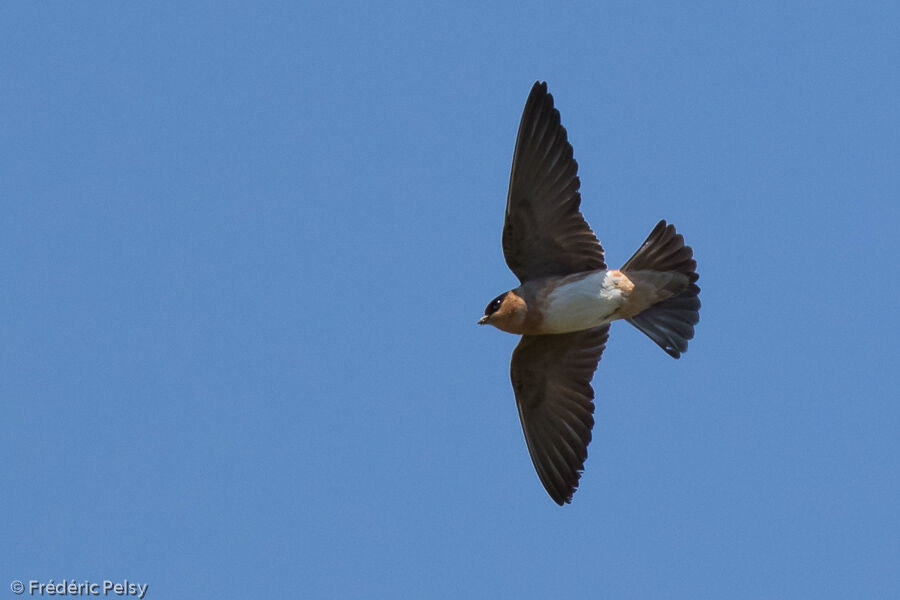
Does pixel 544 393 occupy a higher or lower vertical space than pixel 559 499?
higher

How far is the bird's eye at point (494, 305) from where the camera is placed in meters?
10.8

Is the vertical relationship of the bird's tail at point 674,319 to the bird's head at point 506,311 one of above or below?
below

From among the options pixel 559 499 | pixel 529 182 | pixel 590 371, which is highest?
pixel 529 182

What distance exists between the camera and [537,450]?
11586 mm

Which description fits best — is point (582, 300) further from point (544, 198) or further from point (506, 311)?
point (544, 198)

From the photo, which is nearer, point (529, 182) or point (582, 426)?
point (529, 182)

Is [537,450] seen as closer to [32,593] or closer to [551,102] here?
[551,102]

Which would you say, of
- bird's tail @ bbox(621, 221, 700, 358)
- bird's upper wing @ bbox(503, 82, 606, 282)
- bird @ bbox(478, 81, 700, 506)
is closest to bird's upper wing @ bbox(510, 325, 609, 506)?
bird @ bbox(478, 81, 700, 506)

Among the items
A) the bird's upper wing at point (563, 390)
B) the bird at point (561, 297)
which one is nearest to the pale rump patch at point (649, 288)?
the bird at point (561, 297)

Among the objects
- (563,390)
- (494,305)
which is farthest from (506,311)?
(563,390)

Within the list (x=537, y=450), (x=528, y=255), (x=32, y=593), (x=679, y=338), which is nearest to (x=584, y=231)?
(x=528, y=255)

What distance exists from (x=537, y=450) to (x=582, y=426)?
0.41 m

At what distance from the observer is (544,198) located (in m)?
10.6

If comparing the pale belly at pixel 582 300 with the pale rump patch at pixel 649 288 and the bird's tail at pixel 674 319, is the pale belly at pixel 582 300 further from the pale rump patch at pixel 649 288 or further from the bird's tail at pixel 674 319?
the bird's tail at pixel 674 319
